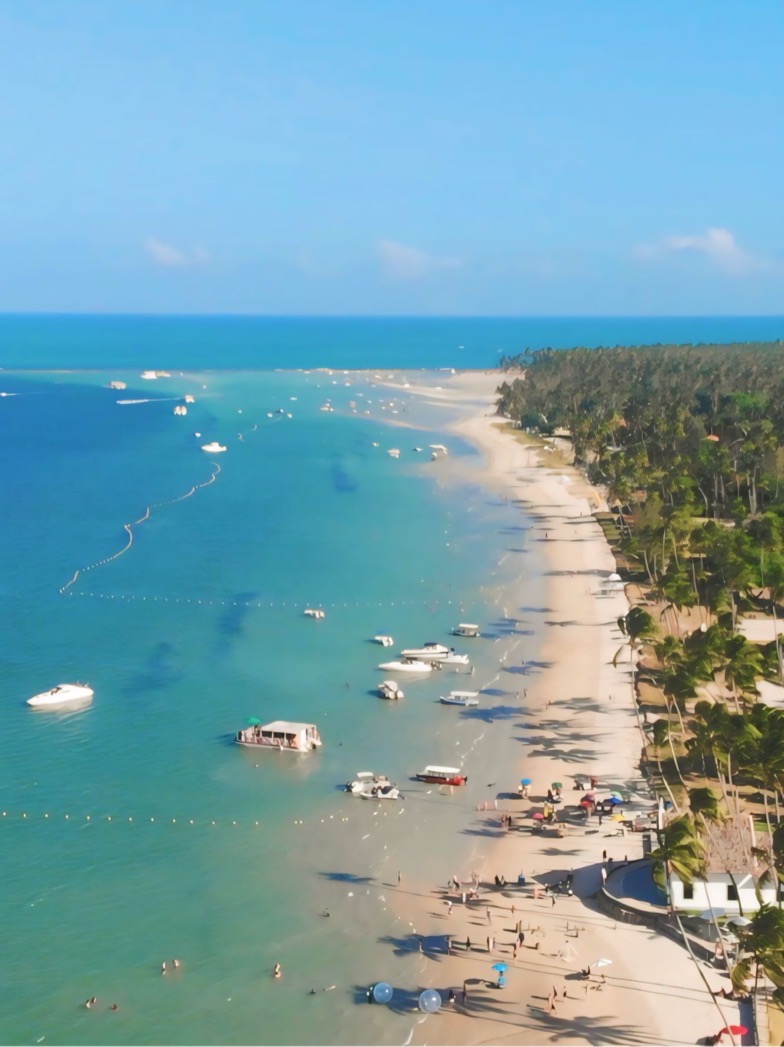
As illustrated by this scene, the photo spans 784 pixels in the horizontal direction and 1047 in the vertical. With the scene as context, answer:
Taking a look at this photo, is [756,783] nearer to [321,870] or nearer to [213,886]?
[321,870]

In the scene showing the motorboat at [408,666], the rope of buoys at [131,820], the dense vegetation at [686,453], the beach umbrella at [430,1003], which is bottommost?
the rope of buoys at [131,820]

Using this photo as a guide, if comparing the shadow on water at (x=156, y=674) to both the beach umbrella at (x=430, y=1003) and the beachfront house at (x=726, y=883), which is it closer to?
the beach umbrella at (x=430, y=1003)

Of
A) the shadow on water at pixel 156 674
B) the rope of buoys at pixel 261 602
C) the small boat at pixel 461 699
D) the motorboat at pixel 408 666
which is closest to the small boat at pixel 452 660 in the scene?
the motorboat at pixel 408 666

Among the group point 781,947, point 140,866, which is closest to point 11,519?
point 140,866

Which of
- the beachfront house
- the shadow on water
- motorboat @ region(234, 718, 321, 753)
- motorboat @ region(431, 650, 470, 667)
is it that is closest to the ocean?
the shadow on water

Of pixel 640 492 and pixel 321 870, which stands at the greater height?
pixel 640 492

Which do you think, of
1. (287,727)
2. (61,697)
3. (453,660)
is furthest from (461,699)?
(61,697)

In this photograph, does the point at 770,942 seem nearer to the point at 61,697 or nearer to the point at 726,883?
the point at 726,883
